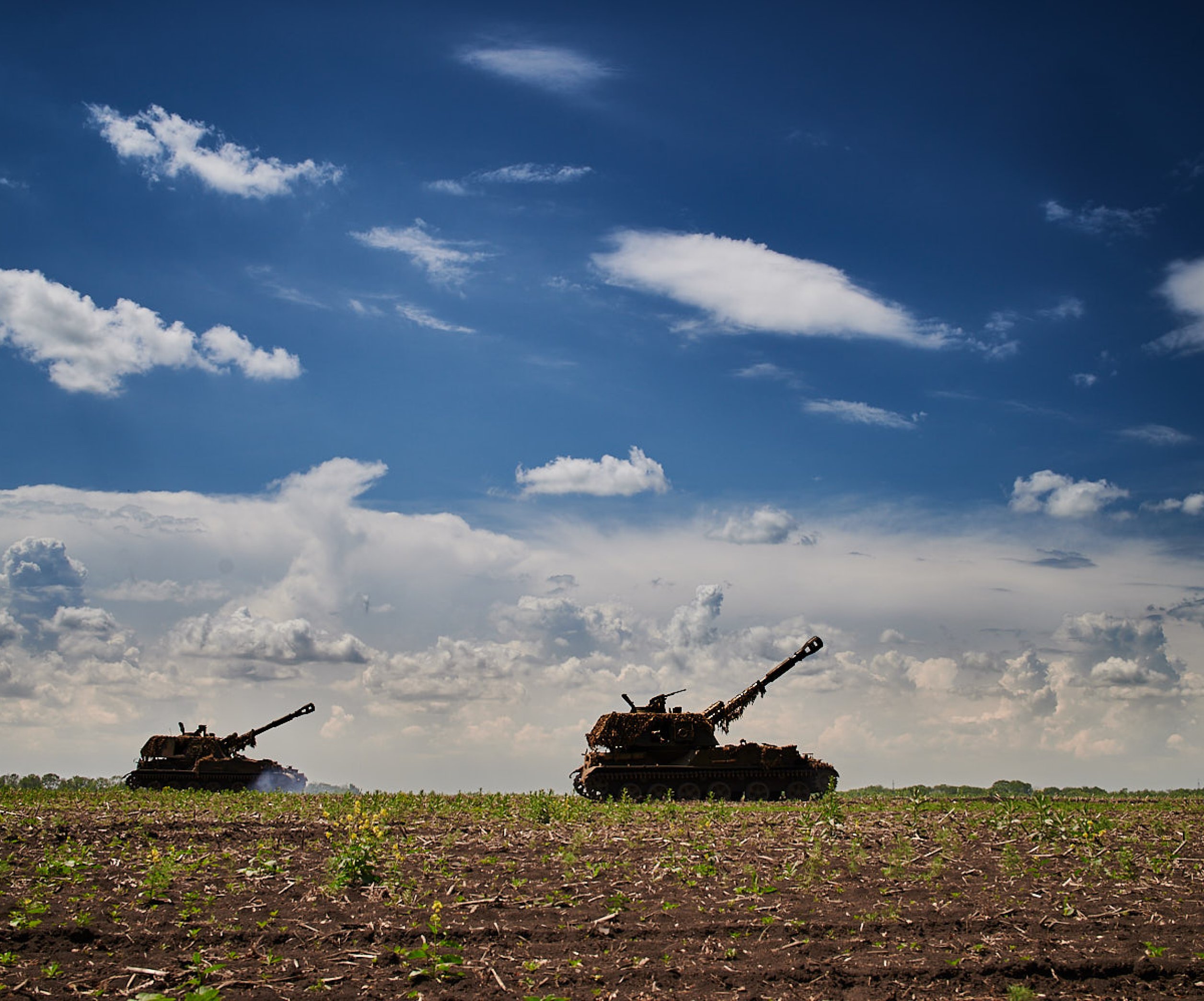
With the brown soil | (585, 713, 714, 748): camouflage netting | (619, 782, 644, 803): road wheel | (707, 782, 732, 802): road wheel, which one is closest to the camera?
the brown soil

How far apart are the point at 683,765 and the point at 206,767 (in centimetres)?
1912

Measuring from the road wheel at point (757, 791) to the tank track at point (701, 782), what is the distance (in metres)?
0.01

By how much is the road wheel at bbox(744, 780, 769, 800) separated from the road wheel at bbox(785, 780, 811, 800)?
61 cm

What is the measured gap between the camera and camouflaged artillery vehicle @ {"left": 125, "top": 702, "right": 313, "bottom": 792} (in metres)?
35.5

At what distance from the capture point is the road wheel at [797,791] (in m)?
28.0

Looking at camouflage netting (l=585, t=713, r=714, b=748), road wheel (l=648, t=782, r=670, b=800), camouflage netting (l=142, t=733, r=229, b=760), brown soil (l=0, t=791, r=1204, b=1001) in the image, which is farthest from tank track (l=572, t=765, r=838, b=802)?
camouflage netting (l=142, t=733, r=229, b=760)

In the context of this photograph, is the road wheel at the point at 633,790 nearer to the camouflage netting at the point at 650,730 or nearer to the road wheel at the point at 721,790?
the camouflage netting at the point at 650,730

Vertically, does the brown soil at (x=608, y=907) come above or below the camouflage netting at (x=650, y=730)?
below

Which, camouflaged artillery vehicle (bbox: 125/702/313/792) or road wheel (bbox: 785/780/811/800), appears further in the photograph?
camouflaged artillery vehicle (bbox: 125/702/313/792)

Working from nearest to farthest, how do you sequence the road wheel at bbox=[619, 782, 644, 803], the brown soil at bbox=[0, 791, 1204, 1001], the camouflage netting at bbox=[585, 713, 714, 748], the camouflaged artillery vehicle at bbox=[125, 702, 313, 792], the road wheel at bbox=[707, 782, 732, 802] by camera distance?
the brown soil at bbox=[0, 791, 1204, 1001] → the road wheel at bbox=[619, 782, 644, 803] → the road wheel at bbox=[707, 782, 732, 802] → the camouflage netting at bbox=[585, 713, 714, 748] → the camouflaged artillery vehicle at bbox=[125, 702, 313, 792]

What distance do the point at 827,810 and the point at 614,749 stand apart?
12976 millimetres

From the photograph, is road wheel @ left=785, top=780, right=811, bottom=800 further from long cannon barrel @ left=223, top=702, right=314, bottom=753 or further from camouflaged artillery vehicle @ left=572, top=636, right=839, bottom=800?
long cannon barrel @ left=223, top=702, right=314, bottom=753

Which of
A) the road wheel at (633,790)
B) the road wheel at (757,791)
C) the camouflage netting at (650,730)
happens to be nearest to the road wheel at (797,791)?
the road wheel at (757,791)

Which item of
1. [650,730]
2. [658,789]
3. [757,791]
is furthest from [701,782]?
[650,730]
